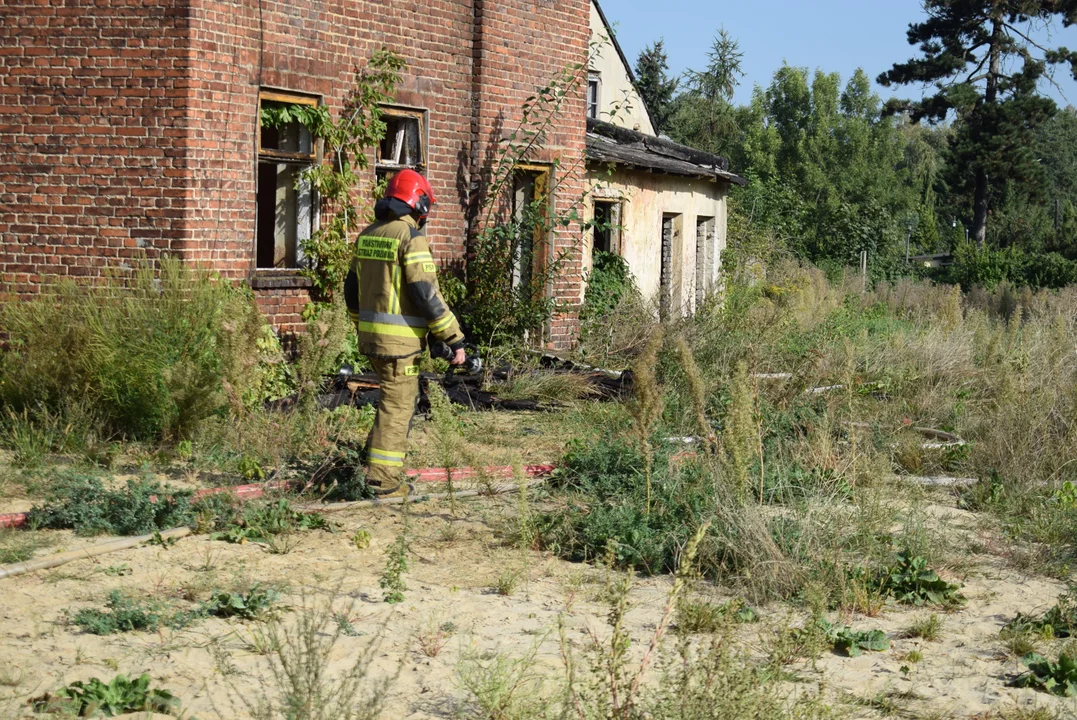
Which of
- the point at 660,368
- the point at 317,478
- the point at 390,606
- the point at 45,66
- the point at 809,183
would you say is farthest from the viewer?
the point at 809,183

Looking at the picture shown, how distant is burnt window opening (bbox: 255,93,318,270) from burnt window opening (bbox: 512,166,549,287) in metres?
2.76

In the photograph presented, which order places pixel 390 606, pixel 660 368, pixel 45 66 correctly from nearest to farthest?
pixel 390 606
pixel 45 66
pixel 660 368

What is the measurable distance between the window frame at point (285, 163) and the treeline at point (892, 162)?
1416 cm

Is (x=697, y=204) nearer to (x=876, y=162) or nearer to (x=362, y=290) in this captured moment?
(x=362, y=290)

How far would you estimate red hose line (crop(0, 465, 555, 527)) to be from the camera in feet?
22.9

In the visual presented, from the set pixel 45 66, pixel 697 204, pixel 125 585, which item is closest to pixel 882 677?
pixel 125 585

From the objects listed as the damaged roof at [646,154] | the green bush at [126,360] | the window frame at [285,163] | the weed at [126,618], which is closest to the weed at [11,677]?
the weed at [126,618]

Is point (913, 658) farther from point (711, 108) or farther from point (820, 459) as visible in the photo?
point (711, 108)

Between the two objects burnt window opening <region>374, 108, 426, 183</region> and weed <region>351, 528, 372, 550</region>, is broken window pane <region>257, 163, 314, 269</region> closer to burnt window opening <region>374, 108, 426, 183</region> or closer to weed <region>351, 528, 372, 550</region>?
burnt window opening <region>374, 108, 426, 183</region>

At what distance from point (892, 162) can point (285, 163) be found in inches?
2260

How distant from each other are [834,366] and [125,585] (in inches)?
274

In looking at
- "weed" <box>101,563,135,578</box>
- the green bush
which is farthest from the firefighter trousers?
"weed" <box>101,563,135,578</box>

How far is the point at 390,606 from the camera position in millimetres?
5832

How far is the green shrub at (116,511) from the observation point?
689 cm
